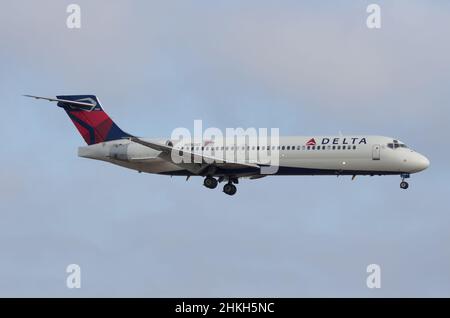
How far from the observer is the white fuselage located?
237ft

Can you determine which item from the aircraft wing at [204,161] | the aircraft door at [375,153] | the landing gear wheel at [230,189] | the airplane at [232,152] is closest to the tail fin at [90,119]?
the airplane at [232,152]

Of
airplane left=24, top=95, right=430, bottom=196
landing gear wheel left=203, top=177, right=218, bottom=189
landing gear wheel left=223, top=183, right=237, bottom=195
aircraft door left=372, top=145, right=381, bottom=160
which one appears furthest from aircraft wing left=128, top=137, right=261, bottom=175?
aircraft door left=372, top=145, right=381, bottom=160

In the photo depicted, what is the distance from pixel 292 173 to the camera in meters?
73.9

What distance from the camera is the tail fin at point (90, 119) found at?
79438mm

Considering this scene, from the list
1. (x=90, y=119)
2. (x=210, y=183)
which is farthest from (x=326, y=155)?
(x=90, y=119)

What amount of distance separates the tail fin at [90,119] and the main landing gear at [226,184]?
23.0ft

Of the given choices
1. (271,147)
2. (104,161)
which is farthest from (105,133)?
(271,147)

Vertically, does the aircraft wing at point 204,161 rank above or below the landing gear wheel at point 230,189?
above

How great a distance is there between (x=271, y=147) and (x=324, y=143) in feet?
11.6

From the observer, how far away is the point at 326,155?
7269 cm

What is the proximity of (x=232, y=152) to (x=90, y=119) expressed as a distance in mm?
11297

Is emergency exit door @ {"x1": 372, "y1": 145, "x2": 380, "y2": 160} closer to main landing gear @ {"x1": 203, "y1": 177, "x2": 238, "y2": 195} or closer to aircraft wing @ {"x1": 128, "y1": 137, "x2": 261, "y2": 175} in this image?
aircraft wing @ {"x1": 128, "y1": 137, "x2": 261, "y2": 175}

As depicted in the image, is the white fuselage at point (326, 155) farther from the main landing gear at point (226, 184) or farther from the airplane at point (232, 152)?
the main landing gear at point (226, 184)

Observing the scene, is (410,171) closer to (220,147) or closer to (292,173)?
(292,173)
